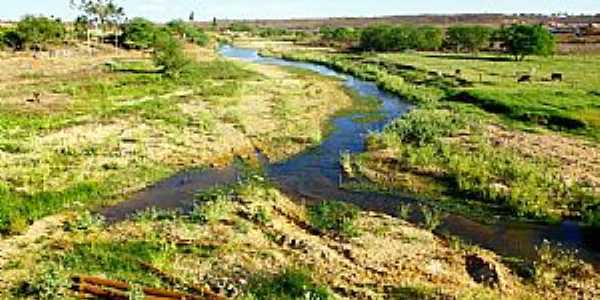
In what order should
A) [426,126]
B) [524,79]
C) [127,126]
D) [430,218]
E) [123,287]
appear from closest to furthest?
[123,287]
[430,218]
[426,126]
[127,126]
[524,79]

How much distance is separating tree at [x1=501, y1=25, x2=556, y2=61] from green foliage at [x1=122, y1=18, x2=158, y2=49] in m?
51.0

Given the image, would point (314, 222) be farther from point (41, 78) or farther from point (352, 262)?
point (41, 78)

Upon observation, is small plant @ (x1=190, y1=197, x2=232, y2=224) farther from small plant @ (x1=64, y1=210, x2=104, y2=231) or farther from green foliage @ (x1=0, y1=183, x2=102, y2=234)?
green foliage @ (x1=0, y1=183, x2=102, y2=234)

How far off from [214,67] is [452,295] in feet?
209

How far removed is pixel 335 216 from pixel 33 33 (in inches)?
2856

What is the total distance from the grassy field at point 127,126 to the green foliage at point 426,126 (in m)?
4.94

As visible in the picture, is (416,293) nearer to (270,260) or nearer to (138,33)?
(270,260)

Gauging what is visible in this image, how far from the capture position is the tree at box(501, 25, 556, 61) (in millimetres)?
84062

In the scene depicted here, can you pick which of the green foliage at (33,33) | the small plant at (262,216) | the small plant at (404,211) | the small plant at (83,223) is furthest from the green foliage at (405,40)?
the small plant at (83,223)

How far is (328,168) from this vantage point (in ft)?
103

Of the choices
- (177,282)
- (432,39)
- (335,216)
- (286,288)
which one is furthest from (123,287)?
(432,39)

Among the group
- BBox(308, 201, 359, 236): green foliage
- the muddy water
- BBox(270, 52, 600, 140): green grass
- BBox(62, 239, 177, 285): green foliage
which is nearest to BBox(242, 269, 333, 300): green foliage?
BBox(62, 239, 177, 285): green foliage

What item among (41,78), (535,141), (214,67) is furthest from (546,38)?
(41,78)

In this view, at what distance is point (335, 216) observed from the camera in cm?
2352
